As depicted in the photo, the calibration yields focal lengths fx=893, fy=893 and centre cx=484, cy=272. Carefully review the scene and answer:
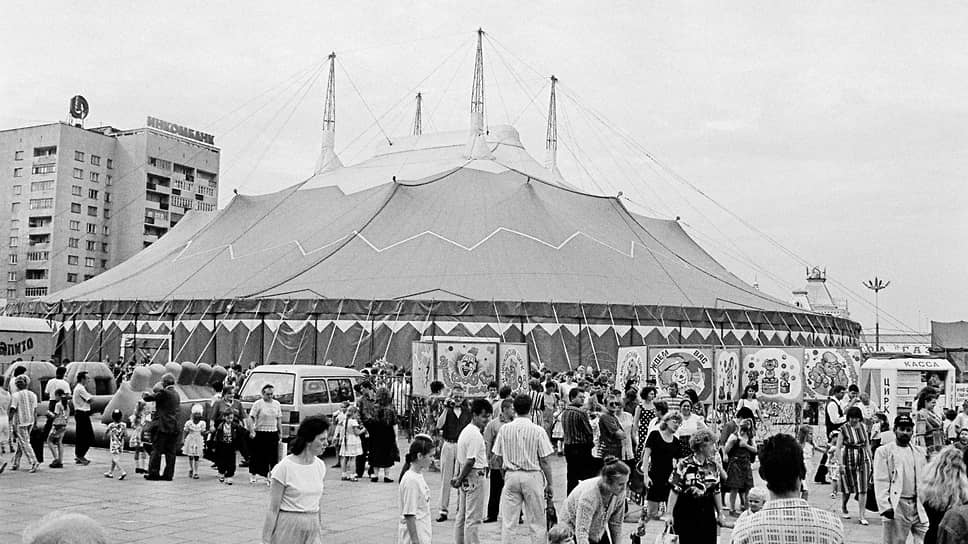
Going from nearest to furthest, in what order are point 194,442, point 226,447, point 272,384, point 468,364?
point 226,447
point 194,442
point 272,384
point 468,364

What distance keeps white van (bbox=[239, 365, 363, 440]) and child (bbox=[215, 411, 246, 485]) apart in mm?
878

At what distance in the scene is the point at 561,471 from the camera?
14227 mm

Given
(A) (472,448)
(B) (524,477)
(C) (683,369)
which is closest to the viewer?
(B) (524,477)

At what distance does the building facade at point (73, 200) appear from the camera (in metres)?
67.3

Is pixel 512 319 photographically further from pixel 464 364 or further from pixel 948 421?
pixel 948 421

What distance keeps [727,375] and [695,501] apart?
1110 centimetres

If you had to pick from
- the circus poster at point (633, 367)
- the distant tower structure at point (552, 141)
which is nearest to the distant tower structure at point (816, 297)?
the distant tower structure at point (552, 141)

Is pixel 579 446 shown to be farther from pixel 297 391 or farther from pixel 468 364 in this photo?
pixel 468 364

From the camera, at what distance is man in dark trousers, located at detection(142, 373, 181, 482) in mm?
12547

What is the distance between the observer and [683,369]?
17922 mm

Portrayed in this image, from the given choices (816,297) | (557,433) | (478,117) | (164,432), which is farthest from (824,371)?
(816,297)

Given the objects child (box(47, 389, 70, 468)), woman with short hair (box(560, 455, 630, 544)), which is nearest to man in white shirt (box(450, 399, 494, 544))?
woman with short hair (box(560, 455, 630, 544))

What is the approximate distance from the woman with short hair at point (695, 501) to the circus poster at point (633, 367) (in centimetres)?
1085

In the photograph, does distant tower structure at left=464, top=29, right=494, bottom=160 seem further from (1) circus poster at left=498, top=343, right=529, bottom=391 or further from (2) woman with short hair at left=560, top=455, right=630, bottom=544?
(2) woman with short hair at left=560, top=455, right=630, bottom=544
